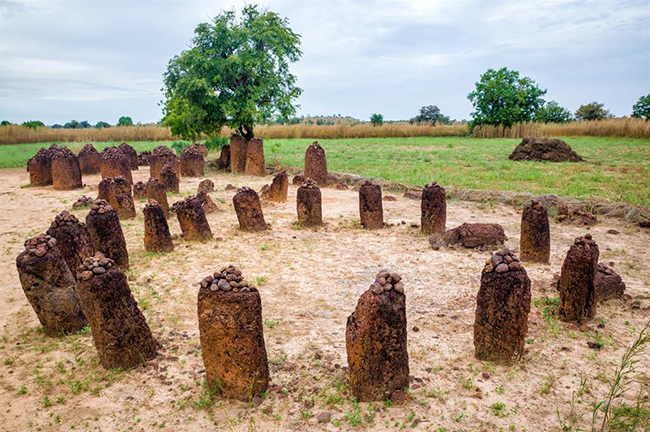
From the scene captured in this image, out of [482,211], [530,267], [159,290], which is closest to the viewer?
[159,290]

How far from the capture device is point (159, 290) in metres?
6.87

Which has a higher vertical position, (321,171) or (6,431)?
(321,171)

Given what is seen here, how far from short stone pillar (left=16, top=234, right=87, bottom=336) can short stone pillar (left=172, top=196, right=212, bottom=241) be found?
11.9 feet

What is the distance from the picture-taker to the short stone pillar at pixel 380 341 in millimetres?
4094

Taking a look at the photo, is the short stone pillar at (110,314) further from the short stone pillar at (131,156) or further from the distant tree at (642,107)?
the distant tree at (642,107)

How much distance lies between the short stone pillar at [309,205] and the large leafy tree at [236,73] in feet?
29.0

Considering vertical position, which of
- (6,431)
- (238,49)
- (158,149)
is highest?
(238,49)

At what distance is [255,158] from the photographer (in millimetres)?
18375

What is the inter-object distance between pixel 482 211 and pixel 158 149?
1252 cm

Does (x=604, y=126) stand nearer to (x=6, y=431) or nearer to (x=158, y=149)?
(x=158, y=149)

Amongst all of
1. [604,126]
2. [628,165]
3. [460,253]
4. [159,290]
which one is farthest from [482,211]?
[604,126]

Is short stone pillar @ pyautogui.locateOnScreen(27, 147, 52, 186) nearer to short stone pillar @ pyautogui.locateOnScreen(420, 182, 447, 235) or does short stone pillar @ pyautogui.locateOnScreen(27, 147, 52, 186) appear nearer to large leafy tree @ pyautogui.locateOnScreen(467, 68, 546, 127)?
short stone pillar @ pyautogui.locateOnScreen(420, 182, 447, 235)

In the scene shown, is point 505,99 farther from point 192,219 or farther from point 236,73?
point 192,219

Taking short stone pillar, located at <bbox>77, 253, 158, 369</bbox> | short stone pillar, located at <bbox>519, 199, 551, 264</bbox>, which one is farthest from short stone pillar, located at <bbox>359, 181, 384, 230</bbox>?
short stone pillar, located at <bbox>77, 253, 158, 369</bbox>
